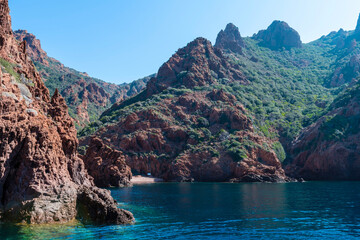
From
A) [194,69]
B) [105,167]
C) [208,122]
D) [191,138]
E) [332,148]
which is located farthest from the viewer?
[194,69]

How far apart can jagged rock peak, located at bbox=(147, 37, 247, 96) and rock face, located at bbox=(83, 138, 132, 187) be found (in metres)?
70.5

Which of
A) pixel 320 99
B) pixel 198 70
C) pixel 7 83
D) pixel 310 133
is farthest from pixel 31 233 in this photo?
pixel 320 99

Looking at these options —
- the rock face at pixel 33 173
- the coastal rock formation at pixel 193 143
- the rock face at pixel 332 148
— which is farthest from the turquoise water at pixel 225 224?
the rock face at pixel 332 148

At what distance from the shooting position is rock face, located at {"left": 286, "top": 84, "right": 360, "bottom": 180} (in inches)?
3981

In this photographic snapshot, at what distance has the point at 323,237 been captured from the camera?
26.0 m

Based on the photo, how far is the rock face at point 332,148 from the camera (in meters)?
101

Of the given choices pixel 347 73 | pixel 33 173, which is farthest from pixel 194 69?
pixel 33 173

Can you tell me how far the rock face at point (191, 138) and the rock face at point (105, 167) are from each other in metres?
22.1

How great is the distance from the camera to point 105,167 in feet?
275

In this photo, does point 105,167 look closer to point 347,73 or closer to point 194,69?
point 194,69

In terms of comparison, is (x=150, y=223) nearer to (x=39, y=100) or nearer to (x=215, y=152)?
(x=39, y=100)

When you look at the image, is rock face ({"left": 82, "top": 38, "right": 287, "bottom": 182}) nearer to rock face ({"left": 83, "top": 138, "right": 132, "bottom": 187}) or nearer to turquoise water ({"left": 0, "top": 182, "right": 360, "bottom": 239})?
rock face ({"left": 83, "top": 138, "right": 132, "bottom": 187})

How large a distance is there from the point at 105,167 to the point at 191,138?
41.8 meters

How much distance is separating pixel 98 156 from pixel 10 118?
2269 inches
